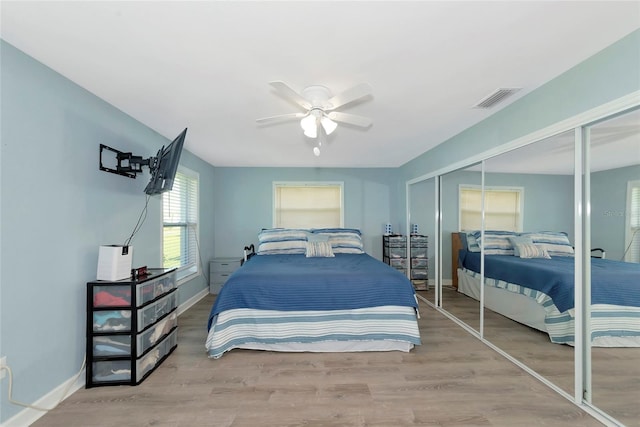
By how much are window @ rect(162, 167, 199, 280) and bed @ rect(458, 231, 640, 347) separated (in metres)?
3.55

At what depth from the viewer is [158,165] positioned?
2396 millimetres

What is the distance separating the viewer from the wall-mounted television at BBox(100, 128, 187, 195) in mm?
2178

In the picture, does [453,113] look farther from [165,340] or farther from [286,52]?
[165,340]

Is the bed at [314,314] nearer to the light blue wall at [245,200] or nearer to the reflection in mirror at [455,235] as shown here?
the reflection in mirror at [455,235]

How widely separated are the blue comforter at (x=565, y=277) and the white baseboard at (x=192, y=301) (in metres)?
3.64

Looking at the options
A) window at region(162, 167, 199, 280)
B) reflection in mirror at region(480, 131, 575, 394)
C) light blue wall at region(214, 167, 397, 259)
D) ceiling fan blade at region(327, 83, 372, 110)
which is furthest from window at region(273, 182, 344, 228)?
ceiling fan blade at region(327, 83, 372, 110)

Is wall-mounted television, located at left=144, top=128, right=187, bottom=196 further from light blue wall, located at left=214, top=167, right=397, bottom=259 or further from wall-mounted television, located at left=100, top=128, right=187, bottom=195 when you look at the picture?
light blue wall, located at left=214, top=167, right=397, bottom=259

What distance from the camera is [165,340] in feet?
7.86

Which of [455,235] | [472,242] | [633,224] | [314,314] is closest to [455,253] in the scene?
[455,235]

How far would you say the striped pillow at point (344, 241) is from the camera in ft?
13.8

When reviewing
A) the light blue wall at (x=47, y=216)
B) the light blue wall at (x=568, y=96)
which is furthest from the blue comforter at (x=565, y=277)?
the light blue wall at (x=47, y=216)

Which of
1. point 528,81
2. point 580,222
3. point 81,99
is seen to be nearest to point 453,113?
point 528,81

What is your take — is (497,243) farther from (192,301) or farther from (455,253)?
(192,301)

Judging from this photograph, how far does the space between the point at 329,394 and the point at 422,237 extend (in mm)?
2955
